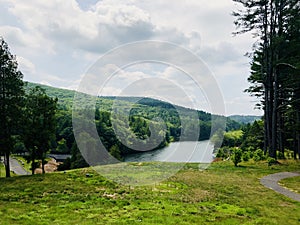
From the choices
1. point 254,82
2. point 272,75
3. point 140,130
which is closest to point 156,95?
point 140,130

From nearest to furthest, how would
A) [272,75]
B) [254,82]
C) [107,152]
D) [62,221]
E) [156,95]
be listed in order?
[62,221] → [156,95] → [272,75] → [254,82] → [107,152]

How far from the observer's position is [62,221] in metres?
8.24

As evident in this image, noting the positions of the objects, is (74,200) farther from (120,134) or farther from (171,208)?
(120,134)

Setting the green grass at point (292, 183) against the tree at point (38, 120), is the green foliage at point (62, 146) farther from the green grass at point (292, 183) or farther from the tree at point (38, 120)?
the green grass at point (292, 183)

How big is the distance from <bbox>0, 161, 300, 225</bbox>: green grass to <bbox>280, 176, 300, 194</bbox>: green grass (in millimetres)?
1407

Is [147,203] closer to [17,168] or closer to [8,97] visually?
[8,97]

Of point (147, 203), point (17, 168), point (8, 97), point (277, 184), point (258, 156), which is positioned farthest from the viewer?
point (17, 168)

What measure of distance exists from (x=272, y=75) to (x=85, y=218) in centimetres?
2145

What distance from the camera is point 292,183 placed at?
15.0 m

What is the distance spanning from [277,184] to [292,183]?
35.5 inches

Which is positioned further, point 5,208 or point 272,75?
point 272,75

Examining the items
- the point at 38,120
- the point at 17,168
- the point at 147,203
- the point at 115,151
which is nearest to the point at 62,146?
the point at 17,168

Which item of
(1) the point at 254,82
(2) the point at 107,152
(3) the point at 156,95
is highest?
(1) the point at 254,82

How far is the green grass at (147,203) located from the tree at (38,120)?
530 centimetres
